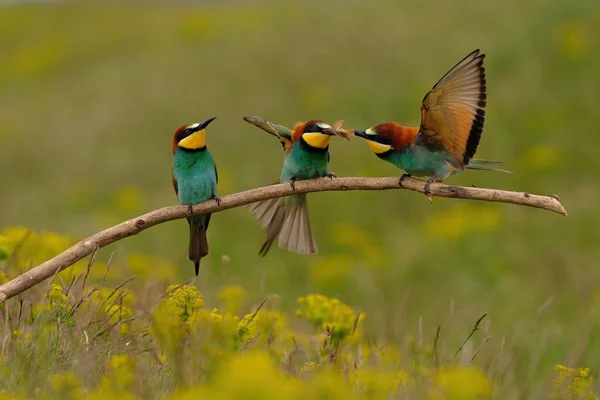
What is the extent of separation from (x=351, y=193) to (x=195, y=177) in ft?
16.0

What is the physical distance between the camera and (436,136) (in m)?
3.20

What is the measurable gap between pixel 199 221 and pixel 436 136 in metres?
1.23

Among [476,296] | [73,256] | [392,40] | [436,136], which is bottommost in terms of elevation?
[476,296]

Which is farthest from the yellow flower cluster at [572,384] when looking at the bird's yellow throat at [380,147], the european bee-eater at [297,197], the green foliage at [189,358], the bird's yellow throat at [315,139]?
the bird's yellow throat at [315,139]

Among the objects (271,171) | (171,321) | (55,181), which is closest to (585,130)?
(271,171)

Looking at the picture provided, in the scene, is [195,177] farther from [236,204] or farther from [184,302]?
[184,302]

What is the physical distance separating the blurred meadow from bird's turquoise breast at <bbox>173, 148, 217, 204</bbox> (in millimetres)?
474

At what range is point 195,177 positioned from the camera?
372cm

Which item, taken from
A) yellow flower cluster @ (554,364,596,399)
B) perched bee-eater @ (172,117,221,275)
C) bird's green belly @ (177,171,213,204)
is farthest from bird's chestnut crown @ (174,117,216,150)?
yellow flower cluster @ (554,364,596,399)

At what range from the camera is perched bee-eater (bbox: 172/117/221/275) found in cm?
369

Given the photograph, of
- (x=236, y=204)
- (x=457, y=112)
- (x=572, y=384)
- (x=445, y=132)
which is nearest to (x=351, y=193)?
(x=445, y=132)

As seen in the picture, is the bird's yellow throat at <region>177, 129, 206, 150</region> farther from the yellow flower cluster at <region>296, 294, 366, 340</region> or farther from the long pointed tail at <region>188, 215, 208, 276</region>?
the yellow flower cluster at <region>296, 294, 366, 340</region>

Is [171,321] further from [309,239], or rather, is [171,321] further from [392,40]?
[392,40]

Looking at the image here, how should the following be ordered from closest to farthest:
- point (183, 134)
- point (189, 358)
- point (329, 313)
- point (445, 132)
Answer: point (189, 358) < point (329, 313) < point (445, 132) < point (183, 134)
